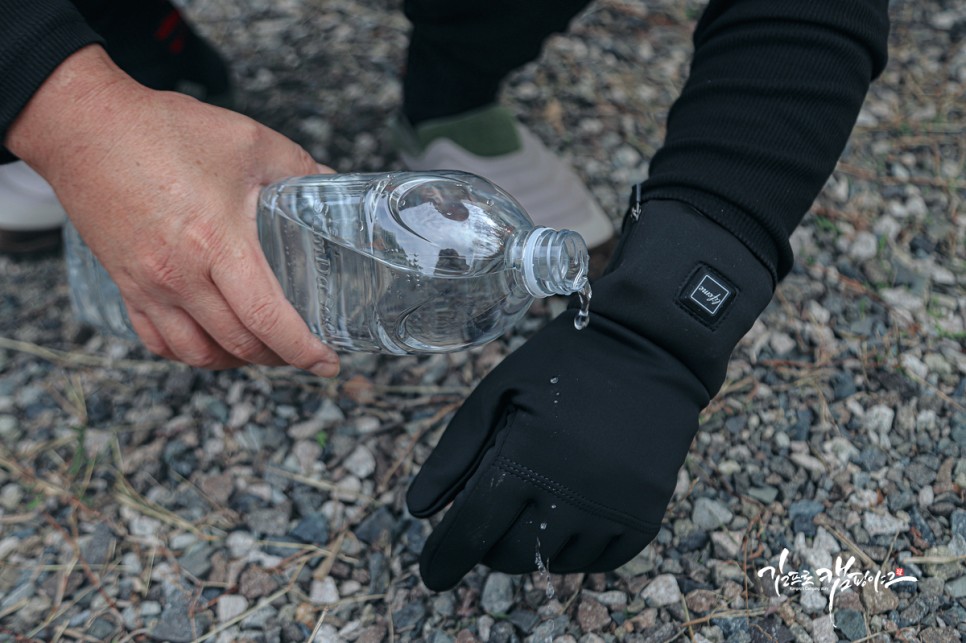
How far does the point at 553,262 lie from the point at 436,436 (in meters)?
0.72

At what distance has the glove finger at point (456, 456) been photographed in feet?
4.74

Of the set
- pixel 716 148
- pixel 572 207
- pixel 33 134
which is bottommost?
pixel 572 207

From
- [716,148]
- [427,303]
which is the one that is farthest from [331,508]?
[716,148]

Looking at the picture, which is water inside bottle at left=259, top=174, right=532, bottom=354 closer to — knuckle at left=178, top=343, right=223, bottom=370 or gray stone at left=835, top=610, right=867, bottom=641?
knuckle at left=178, top=343, right=223, bottom=370

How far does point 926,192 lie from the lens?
7.80 feet

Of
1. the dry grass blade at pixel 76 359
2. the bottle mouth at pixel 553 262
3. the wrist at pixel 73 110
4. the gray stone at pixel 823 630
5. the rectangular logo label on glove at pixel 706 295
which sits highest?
the wrist at pixel 73 110

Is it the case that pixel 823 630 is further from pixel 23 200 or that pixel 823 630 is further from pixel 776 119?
pixel 23 200

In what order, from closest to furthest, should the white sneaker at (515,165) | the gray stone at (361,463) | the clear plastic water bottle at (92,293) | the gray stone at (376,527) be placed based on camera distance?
the gray stone at (376,527) → the gray stone at (361,463) → the clear plastic water bottle at (92,293) → the white sneaker at (515,165)

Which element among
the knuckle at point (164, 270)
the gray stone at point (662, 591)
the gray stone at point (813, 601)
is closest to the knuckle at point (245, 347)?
the knuckle at point (164, 270)

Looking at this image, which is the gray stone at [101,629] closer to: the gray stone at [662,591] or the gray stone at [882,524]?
the gray stone at [662,591]

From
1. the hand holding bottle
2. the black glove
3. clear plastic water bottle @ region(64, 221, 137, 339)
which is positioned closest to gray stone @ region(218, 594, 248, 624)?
the black glove

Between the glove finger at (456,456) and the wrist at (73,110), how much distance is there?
2.70ft

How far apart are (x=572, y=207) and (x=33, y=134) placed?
1.33m

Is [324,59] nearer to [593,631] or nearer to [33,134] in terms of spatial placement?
[33,134]
